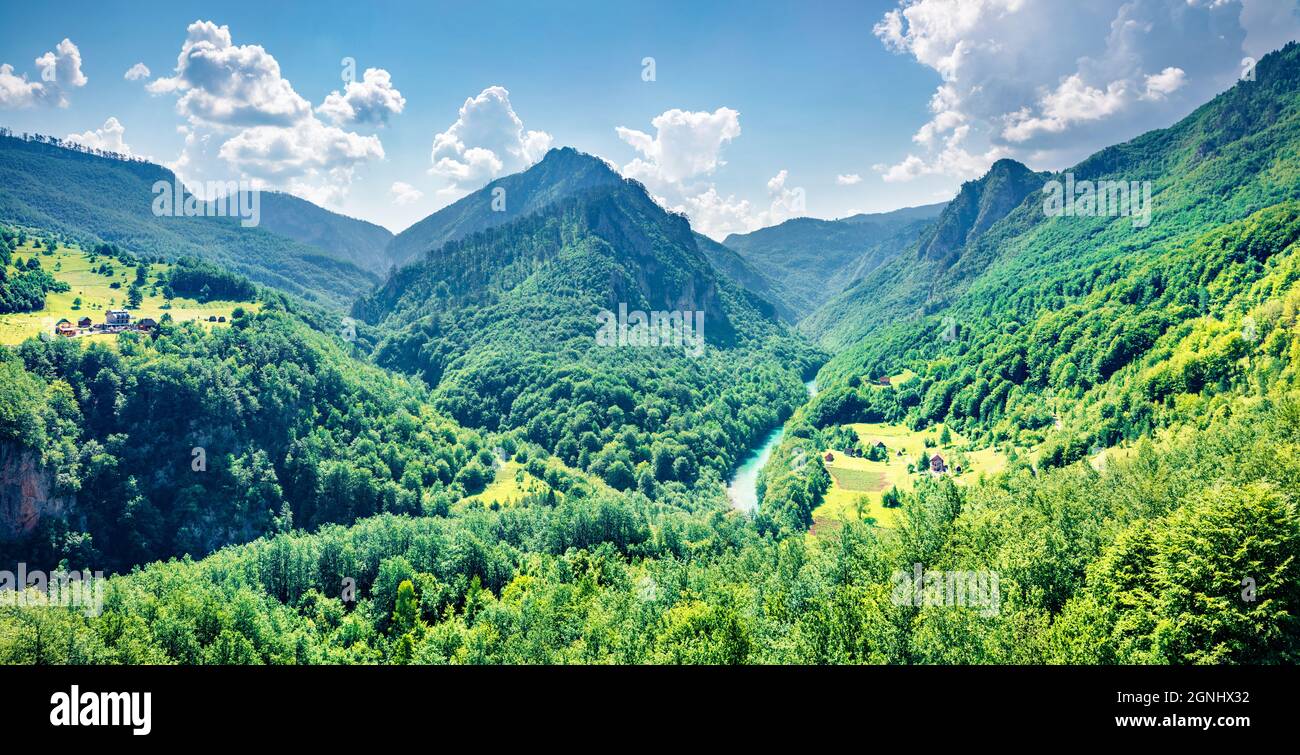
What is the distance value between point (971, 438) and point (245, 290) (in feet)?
608

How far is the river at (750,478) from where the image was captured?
130 m

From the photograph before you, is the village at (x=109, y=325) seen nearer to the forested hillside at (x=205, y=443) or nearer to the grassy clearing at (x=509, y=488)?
the forested hillside at (x=205, y=443)

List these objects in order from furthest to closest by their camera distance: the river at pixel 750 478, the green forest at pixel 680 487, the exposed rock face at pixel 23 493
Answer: the river at pixel 750 478, the exposed rock face at pixel 23 493, the green forest at pixel 680 487

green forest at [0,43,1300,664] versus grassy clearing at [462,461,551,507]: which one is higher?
green forest at [0,43,1300,664]

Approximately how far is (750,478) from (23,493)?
126864 mm

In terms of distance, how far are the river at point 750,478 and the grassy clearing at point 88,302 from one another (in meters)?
121

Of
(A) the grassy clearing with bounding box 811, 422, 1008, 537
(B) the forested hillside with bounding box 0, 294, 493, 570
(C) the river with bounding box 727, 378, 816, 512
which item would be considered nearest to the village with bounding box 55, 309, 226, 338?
(B) the forested hillside with bounding box 0, 294, 493, 570

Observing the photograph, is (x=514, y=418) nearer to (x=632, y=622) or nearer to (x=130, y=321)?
(x=130, y=321)

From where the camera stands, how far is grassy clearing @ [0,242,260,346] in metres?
118

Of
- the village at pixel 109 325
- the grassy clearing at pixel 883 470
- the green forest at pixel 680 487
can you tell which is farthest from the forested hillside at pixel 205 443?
the grassy clearing at pixel 883 470

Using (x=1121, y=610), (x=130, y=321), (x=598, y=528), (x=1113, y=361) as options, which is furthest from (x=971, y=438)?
(x=130, y=321)

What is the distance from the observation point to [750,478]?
14500cm

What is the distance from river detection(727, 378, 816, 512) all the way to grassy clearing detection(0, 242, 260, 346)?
396 ft
